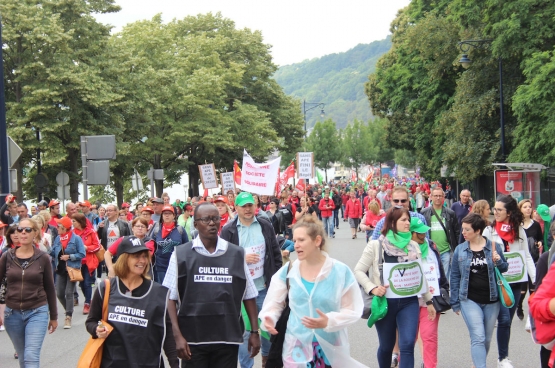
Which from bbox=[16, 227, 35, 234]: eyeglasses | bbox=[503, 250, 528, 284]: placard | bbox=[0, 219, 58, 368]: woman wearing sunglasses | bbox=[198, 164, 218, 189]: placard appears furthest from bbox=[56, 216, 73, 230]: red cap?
bbox=[198, 164, 218, 189]: placard

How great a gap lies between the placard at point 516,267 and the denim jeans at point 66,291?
6550 millimetres

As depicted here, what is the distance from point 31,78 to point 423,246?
30.2 meters

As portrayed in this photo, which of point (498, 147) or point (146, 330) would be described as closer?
point (146, 330)

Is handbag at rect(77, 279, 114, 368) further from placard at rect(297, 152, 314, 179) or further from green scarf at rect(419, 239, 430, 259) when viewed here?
placard at rect(297, 152, 314, 179)

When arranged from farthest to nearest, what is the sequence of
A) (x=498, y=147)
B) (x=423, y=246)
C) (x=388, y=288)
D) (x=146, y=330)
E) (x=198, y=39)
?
(x=198, y=39) < (x=498, y=147) < (x=423, y=246) < (x=388, y=288) < (x=146, y=330)

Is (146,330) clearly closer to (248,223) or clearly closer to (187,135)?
(248,223)

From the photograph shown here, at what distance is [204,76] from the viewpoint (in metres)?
45.6

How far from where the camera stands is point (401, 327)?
6.89m

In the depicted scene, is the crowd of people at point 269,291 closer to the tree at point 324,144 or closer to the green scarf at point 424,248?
the green scarf at point 424,248

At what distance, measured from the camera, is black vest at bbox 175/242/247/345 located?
5.47m

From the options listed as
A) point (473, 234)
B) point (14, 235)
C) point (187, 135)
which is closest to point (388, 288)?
point (473, 234)

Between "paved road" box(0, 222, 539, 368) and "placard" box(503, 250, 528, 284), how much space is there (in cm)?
87

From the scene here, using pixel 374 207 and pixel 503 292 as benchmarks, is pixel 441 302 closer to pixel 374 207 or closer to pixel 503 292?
pixel 503 292

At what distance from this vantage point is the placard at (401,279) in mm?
6836
